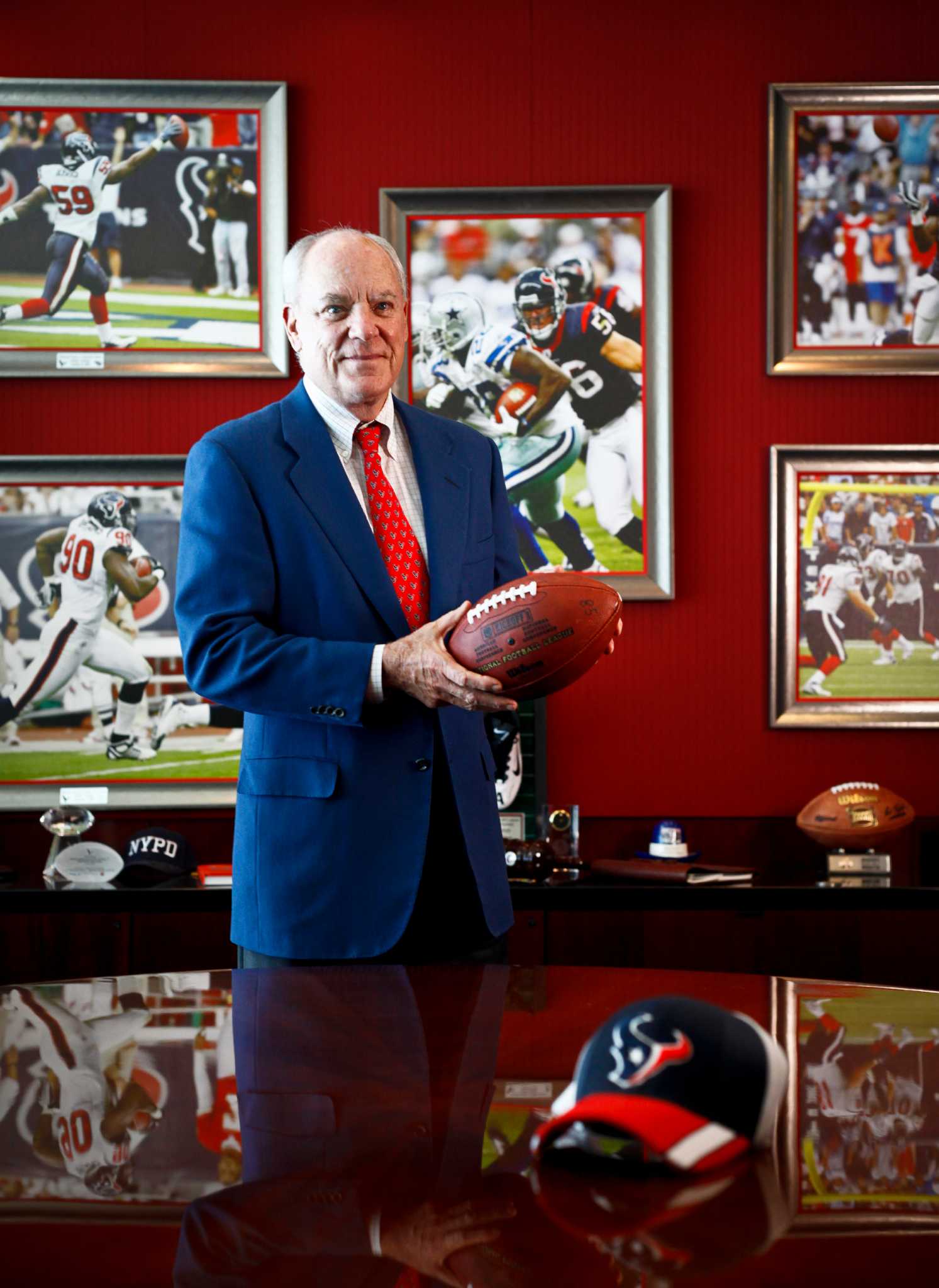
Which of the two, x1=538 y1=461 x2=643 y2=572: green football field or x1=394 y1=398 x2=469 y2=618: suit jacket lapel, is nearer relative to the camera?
x1=394 y1=398 x2=469 y2=618: suit jacket lapel

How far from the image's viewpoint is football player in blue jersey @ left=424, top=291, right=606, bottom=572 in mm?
3150

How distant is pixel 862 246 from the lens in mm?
3154

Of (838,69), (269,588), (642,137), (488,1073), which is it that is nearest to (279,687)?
(269,588)

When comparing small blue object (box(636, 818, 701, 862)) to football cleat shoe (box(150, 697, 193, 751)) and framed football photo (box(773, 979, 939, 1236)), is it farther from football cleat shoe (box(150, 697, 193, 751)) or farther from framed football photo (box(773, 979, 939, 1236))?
framed football photo (box(773, 979, 939, 1236))

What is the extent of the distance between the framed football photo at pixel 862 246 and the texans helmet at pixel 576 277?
0.43 metres

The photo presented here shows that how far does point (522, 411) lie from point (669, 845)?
42.8 inches

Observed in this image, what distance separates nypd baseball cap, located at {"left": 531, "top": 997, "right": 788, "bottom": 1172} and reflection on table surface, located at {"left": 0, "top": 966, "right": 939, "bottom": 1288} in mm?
20

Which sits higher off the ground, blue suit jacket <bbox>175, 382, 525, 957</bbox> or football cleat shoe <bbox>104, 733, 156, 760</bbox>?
blue suit jacket <bbox>175, 382, 525, 957</bbox>

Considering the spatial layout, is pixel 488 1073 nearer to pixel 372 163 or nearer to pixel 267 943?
pixel 267 943

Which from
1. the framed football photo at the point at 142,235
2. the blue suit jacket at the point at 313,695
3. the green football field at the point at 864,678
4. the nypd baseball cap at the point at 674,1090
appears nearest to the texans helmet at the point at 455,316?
the framed football photo at the point at 142,235

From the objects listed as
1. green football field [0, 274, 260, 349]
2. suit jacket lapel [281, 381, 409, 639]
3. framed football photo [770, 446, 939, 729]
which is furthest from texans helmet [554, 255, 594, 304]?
suit jacket lapel [281, 381, 409, 639]

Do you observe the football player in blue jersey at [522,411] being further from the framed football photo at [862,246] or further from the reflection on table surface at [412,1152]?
the reflection on table surface at [412,1152]

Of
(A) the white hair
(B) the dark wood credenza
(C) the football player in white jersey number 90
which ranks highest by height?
(A) the white hair

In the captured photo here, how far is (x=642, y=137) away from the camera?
3.17 m
